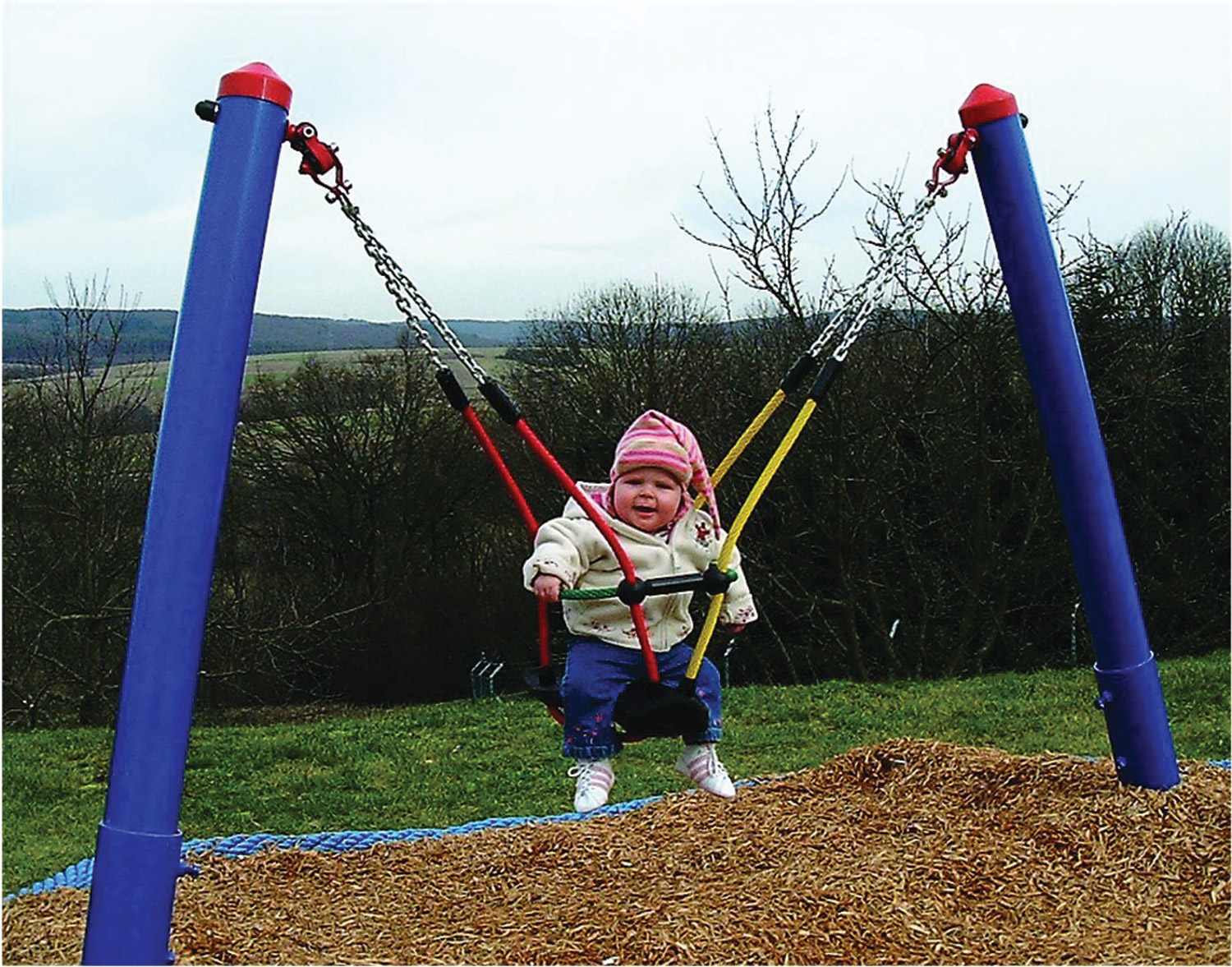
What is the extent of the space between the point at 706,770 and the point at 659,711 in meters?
0.33

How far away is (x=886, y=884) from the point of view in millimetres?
4090

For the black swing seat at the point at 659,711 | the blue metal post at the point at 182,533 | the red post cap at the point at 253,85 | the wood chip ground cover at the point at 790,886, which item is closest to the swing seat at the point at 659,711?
the black swing seat at the point at 659,711

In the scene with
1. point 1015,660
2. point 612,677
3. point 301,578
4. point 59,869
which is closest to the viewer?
point 612,677

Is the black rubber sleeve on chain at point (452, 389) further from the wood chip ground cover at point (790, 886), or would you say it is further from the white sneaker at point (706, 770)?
the wood chip ground cover at point (790, 886)

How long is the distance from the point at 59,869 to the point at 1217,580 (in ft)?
40.9

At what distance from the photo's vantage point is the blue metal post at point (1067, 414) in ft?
13.3

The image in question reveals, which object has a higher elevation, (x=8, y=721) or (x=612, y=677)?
(x=612, y=677)

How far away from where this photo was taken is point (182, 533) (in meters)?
2.99

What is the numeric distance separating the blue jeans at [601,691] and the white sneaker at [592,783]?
0.02 meters

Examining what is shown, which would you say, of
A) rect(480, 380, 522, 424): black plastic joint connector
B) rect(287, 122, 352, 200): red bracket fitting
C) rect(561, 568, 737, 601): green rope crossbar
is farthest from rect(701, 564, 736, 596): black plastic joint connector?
rect(287, 122, 352, 200): red bracket fitting

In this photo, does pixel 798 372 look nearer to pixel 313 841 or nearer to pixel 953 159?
pixel 953 159

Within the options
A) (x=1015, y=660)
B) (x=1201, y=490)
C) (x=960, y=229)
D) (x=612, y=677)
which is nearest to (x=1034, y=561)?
(x=1015, y=660)

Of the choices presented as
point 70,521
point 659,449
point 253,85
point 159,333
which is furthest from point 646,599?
point 159,333

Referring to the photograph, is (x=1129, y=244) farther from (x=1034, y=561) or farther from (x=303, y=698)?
(x=303, y=698)
